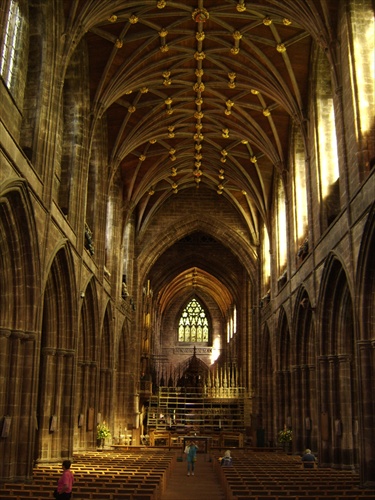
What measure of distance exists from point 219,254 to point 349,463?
25.9 metres

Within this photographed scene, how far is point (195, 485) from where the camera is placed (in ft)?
59.6

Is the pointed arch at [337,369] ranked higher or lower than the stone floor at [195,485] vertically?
higher

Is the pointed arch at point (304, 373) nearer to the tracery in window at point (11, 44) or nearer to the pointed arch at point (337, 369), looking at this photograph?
the pointed arch at point (337, 369)

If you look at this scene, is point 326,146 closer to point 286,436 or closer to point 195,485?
point 195,485

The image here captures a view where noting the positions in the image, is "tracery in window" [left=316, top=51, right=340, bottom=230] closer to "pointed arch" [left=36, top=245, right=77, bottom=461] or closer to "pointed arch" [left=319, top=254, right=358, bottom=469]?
"pointed arch" [left=319, top=254, right=358, bottom=469]

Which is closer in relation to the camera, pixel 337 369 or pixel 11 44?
pixel 11 44

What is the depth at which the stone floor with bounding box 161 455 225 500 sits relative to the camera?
595 inches

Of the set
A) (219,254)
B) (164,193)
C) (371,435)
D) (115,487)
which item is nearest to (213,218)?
(164,193)

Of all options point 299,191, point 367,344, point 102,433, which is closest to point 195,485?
point 367,344

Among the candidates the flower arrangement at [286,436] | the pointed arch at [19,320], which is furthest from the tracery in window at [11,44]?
the flower arrangement at [286,436]

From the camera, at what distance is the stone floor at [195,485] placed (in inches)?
595

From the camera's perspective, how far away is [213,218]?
37.1 metres

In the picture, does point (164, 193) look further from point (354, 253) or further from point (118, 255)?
point (354, 253)

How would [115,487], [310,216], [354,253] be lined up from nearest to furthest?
[115,487] → [354,253] → [310,216]
